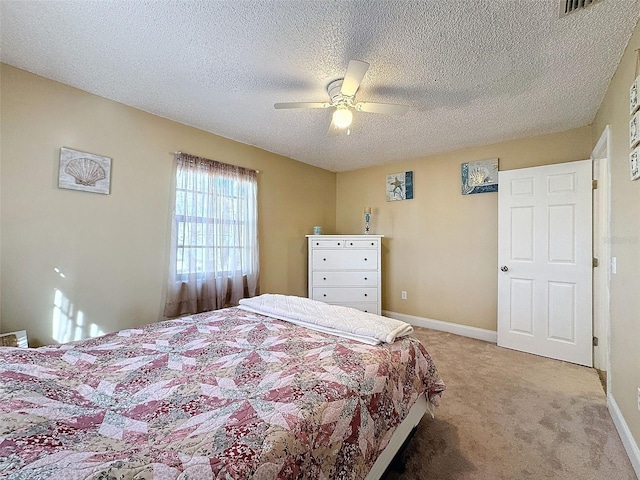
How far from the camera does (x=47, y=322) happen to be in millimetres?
2172

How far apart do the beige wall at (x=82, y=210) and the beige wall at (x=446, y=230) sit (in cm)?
252

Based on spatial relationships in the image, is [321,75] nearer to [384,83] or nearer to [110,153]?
[384,83]

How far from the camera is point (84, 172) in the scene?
7.66 feet

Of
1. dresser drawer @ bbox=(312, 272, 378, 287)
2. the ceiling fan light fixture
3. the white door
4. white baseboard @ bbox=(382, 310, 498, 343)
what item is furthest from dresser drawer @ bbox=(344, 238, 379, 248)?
the ceiling fan light fixture

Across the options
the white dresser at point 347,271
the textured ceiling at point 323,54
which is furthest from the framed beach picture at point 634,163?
the white dresser at point 347,271

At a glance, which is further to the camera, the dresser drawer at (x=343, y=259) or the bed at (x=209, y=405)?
the dresser drawer at (x=343, y=259)

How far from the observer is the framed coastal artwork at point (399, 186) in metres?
4.14

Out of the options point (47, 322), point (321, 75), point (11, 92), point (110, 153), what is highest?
point (321, 75)

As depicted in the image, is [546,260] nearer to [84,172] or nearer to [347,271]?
[347,271]

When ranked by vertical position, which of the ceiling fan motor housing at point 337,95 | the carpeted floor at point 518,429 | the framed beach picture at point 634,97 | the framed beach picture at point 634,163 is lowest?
the carpeted floor at point 518,429

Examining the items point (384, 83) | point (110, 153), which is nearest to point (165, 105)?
point (110, 153)

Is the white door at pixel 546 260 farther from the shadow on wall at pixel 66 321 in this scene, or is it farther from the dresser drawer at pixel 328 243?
the shadow on wall at pixel 66 321

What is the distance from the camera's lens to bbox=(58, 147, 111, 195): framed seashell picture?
2238 mm

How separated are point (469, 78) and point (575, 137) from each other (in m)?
1.83
